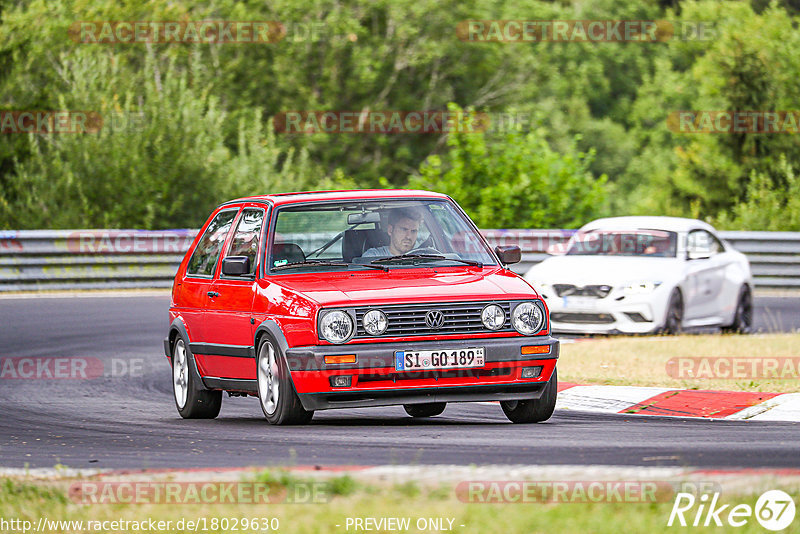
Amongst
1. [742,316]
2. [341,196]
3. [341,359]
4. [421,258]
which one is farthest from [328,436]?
[742,316]

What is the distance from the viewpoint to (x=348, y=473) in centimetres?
676

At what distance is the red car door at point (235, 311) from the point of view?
10.0m

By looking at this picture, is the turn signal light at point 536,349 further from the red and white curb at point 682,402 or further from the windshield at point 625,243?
the windshield at point 625,243

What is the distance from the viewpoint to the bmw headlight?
1658 cm

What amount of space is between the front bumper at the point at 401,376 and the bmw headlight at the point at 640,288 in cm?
736

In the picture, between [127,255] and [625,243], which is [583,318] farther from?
[127,255]

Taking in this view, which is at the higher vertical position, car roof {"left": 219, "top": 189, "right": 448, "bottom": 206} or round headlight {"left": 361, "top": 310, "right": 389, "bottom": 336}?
car roof {"left": 219, "top": 189, "right": 448, "bottom": 206}

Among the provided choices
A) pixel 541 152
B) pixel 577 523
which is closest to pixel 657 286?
pixel 577 523

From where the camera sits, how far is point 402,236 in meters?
10.3

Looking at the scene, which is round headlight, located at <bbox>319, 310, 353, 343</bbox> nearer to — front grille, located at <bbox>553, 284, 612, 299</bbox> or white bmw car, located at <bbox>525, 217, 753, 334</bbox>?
white bmw car, located at <bbox>525, 217, 753, 334</bbox>

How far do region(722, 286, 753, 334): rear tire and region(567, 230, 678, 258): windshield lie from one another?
4.35 ft

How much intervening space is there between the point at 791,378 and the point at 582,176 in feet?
56.3

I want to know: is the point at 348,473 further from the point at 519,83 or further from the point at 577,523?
the point at 519,83

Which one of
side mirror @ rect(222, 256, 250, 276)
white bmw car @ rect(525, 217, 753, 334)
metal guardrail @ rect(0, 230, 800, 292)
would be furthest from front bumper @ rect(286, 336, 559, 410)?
metal guardrail @ rect(0, 230, 800, 292)
